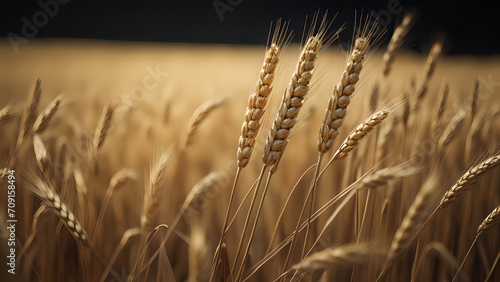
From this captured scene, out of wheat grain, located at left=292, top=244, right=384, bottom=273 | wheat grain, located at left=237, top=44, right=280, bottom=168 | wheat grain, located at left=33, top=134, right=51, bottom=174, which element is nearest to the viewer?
wheat grain, located at left=292, top=244, right=384, bottom=273

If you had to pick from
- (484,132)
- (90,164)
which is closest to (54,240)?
(90,164)

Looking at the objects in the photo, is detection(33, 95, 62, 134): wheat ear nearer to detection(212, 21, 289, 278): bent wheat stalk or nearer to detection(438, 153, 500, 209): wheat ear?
detection(212, 21, 289, 278): bent wheat stalk

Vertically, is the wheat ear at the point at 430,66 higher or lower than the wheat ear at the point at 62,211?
higher

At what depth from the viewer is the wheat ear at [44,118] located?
983mm

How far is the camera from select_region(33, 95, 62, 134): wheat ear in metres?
0.98

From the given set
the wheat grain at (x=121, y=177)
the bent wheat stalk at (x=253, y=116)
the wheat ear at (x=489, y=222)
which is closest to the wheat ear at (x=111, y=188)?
the wheat grain at (x=121, y=177)

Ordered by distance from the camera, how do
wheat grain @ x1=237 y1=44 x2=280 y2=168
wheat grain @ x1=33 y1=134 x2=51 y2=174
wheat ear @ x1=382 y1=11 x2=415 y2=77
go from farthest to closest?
wheat ear @ x1=382 y1=11 x2=415 y2=77 → wheat grain @ x1=33 y1=134 x2=51 y2=174 → wheat grain @ x1=237 y1=44 x2=280 y2=168

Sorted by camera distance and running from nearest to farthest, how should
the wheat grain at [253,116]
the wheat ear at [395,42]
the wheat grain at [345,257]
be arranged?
the wheat grain at [345,257]
the wheat grain at [253,116]
the wheat ear at [395,42]

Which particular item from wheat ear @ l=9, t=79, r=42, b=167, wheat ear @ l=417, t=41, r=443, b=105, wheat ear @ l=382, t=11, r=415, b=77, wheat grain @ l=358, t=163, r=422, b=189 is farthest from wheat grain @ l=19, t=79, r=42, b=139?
wheat ear @ l=417, t=41, r=443, b=105

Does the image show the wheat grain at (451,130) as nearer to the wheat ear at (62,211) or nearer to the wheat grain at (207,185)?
the wheat grain at (207,185)

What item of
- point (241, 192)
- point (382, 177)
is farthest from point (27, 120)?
point (382, 177)

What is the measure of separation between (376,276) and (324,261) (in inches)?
13.9

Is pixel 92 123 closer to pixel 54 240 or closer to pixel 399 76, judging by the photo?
pixel 54 240

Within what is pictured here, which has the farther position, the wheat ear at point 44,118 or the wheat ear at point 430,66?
the wheat ear at point 430,66
